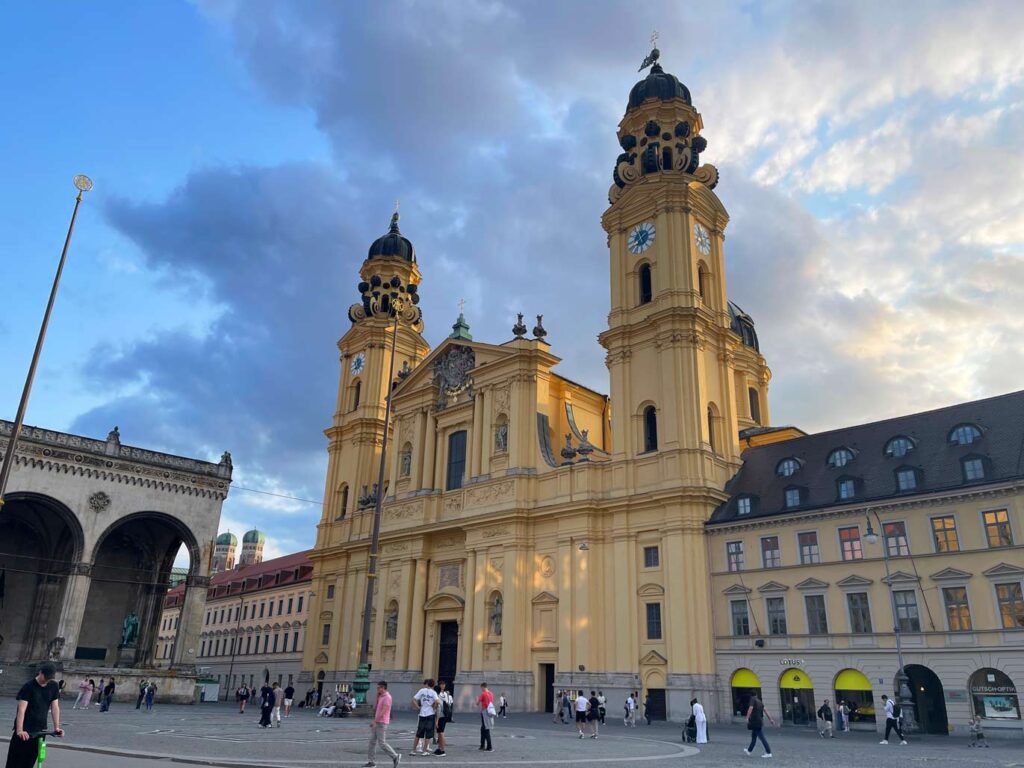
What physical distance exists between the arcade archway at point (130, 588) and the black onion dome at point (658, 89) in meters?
39.0

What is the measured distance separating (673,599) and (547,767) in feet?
79.6

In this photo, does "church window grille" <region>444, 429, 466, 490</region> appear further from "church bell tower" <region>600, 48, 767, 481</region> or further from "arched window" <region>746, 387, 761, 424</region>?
"arched window" <region>746, 387, 761, 424</region>

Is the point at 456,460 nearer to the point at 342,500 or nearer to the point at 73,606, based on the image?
the point at 342,500

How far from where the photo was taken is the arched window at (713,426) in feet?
140

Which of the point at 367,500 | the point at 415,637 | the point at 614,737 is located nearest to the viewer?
the point at 614,737

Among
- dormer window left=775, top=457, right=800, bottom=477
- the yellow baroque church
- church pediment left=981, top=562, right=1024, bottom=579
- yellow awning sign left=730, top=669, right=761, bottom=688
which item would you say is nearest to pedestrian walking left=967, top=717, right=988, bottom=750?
the yellow baroque church

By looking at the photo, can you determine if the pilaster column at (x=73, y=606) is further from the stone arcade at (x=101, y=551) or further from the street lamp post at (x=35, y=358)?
the street lamp post at (x=35, y=358)

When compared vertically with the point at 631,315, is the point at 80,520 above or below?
below

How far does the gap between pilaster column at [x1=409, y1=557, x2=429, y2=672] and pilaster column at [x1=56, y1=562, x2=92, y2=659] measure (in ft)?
60.2

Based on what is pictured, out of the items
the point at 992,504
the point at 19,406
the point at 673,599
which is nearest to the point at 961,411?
the point at 992,504

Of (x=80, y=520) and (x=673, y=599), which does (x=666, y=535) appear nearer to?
(x=673, y=599)

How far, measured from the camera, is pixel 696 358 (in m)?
42.2

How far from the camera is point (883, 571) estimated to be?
107 ft

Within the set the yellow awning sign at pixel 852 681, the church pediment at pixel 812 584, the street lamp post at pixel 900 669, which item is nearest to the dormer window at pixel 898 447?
the street lamp post at pixel 900 669
